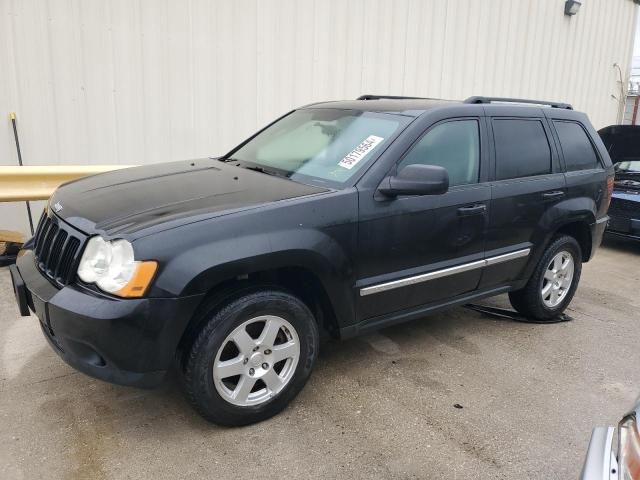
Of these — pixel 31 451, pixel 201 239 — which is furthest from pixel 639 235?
pixel 31 451

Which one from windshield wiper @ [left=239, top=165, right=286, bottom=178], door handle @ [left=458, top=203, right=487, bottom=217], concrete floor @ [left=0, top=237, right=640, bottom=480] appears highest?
windshield wiper @ [left=239, top=165, right=286, bottom=178]

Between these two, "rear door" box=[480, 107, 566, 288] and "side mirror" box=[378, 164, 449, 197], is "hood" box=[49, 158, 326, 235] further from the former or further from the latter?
"rear door" box=[480, 107, 566, 288]

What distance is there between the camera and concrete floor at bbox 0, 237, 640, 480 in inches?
106

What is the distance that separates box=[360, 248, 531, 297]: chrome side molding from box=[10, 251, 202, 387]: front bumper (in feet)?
3.64

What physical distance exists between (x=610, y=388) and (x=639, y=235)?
406 centimetres

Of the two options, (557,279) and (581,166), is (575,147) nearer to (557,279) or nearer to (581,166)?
(581,166)

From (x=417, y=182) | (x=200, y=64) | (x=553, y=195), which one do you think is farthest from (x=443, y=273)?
(x=200, y=64)

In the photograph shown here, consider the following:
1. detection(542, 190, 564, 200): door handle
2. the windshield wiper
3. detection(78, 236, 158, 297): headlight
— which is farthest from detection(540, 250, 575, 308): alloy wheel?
detection(78, 236, 158, 297): headlight

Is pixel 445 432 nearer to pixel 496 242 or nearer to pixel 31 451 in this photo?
pixel 496 242

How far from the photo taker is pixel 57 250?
2.86 m

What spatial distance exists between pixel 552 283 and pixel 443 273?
153 centimetres

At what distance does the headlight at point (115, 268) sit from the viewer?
2490mm

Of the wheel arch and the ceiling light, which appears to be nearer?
the wheel arch

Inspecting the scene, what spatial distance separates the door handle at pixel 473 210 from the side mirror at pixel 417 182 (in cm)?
45
